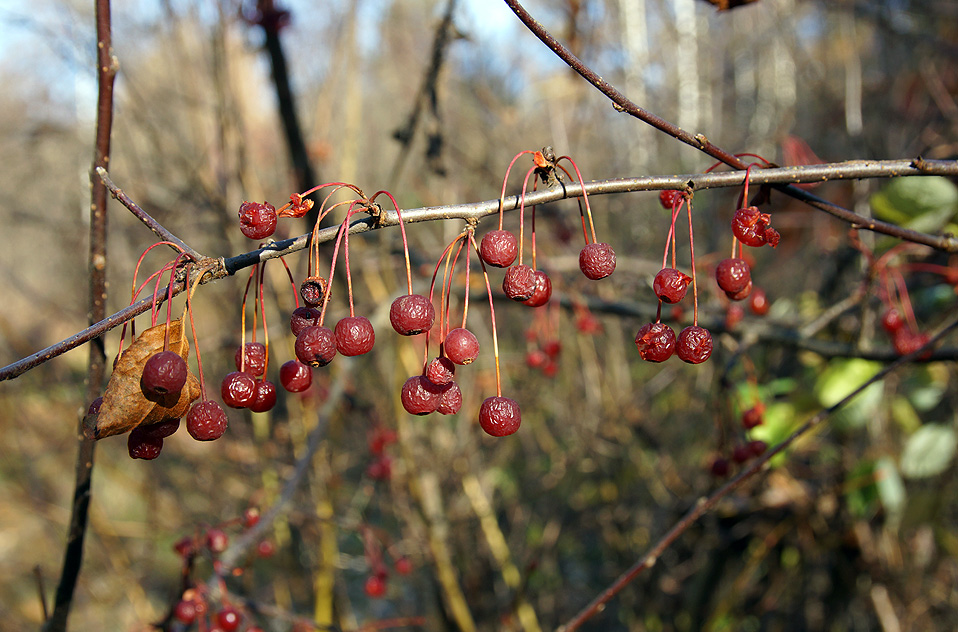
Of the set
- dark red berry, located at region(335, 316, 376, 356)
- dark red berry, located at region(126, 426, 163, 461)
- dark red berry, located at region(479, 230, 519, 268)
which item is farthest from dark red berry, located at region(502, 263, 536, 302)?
dark red berry, located at region(126, 426, 163, 461)

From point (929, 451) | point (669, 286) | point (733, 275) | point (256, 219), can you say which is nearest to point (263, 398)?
point (256, 219)

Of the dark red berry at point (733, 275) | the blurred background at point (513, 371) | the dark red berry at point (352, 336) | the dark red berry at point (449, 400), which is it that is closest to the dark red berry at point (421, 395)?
the dark red berry at point (449, 400)

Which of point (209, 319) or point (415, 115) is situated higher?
point (415, 115)

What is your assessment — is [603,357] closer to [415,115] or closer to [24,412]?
[415,115]

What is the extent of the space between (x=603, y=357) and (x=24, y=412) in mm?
4424

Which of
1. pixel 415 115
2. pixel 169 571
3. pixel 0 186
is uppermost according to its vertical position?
pixel 0 186

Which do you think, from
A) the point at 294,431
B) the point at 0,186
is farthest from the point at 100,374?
the point at 0,186

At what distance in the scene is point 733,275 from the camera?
1.26 metres

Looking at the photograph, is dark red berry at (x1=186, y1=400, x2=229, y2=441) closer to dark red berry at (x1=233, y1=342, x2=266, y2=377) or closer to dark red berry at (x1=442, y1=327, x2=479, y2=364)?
dark red berry at (x1=233, y1=342, x2=266, y2=377)

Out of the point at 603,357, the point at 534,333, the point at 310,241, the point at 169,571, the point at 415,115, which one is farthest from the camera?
the point at 169,571

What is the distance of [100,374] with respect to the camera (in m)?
1.38

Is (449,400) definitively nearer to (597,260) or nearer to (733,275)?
(597,260)

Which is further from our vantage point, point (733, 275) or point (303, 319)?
point (733, 275)

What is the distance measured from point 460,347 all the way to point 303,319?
282 millimetres
